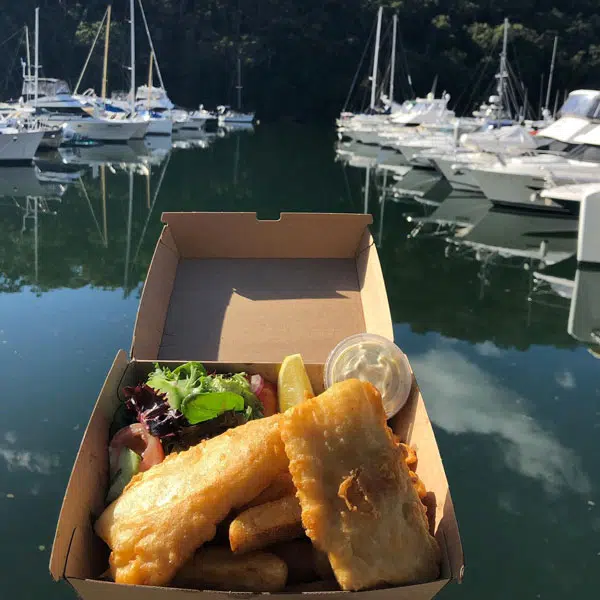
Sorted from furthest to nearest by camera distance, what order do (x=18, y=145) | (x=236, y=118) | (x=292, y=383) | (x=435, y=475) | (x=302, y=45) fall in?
(x=302, y=45) → (x=236, y=118) → (x=18, y=145) → (x=292, y=383) → (x=435, y=475)

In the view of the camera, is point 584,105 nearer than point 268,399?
No

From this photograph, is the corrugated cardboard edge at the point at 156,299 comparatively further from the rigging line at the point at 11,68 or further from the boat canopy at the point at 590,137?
the rigging line at the point at 11,68

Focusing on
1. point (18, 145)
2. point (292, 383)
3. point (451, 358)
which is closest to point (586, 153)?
point (451, 358)

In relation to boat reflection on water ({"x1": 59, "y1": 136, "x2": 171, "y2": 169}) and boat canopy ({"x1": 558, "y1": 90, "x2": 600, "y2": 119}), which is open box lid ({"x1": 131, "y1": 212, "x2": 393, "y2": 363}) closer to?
boat canopy ({"x1": 558, "y1": 90, "x2": 600, "y2": 119})

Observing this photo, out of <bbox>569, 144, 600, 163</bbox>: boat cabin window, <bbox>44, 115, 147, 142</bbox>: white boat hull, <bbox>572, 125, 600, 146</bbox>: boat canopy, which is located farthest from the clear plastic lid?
<bbox>44, 115, 147, 142</bbox>: white boat hull

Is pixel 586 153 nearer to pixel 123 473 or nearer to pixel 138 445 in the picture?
→ pixel 138 445

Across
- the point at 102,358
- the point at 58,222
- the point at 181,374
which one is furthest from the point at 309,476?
the point at 58,222

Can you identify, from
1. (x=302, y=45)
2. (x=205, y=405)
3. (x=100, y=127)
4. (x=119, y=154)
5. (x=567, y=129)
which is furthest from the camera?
(x=302, y=45)

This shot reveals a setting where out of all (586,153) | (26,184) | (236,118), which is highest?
(236,118)

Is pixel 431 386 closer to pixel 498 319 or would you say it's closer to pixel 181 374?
pixel 498 319
